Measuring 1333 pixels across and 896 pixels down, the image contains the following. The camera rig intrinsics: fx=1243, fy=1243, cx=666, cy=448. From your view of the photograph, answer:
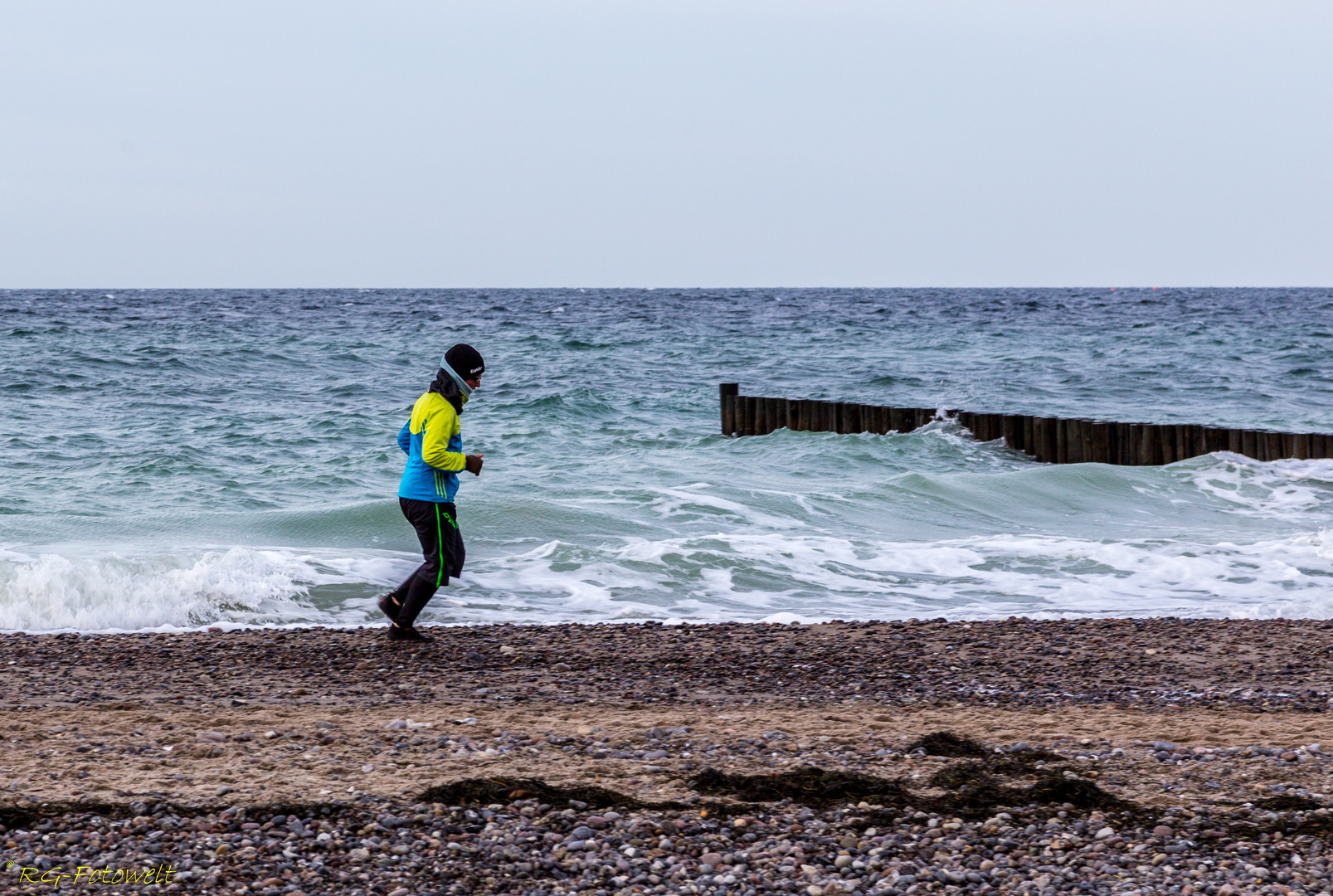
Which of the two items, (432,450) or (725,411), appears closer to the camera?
(432,450)

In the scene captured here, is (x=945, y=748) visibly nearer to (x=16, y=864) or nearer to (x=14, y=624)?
(x=16, y=864)

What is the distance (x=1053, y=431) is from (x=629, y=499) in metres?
7.74

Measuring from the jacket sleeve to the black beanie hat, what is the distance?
0.71 feet

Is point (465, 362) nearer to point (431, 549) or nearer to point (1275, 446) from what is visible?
point (431, 549)

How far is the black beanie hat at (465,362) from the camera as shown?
7277 millimetres

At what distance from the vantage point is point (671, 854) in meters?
4.17

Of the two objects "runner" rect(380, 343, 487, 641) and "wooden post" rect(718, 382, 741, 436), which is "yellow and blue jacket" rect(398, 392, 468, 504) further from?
"wooden post" rect(718, 382, 741, 436)

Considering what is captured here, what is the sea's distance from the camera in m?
9.69

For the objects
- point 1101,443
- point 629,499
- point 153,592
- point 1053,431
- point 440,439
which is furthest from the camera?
point 1053,431

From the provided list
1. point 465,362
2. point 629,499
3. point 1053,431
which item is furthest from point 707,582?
point 1053,431

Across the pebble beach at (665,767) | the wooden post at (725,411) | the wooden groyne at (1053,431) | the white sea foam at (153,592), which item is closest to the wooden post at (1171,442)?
the wooden groyne at (1053,431)

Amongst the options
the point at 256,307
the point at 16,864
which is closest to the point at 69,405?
the point at 16,864

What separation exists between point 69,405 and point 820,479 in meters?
14.3

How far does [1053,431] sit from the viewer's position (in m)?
18.6
